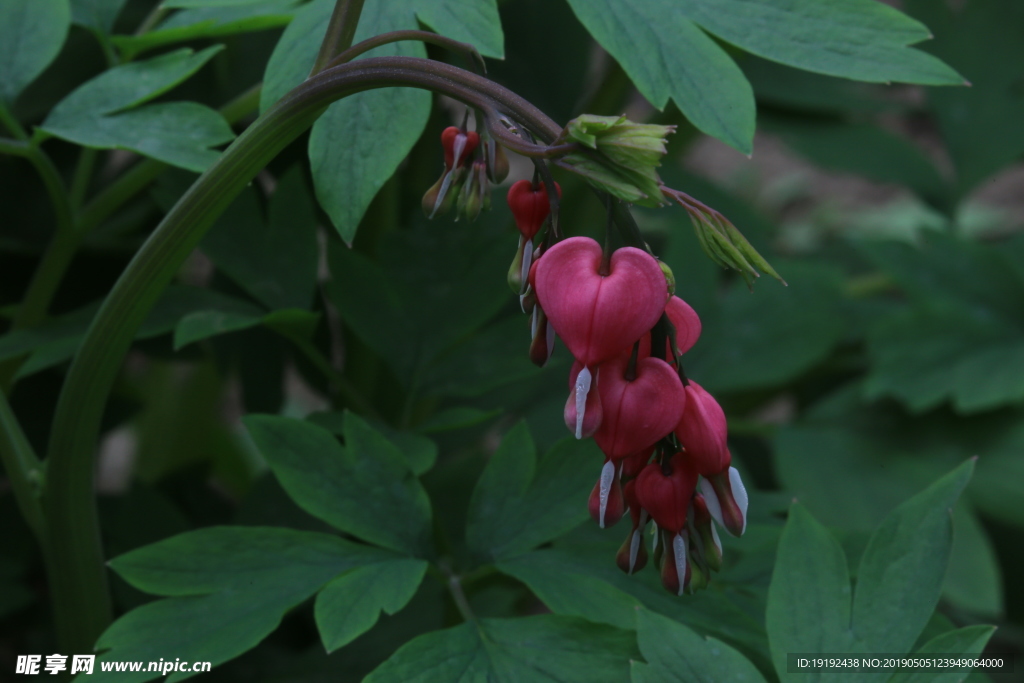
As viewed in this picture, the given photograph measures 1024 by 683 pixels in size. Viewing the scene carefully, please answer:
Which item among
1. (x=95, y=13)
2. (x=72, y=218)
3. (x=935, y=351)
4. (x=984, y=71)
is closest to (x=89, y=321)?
(x=72, y=218)

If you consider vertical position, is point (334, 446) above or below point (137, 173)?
below

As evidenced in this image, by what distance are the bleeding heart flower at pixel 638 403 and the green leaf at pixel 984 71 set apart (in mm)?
1355

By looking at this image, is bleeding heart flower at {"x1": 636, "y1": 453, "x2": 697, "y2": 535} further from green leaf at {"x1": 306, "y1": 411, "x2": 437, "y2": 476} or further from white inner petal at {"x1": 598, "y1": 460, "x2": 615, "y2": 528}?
green leaf at {"x1": 306, "y1": 411, "x2": 437, "y2": 476}

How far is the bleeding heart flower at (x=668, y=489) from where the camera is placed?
1.52 ft

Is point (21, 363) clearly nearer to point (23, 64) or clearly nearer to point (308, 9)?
point (23, 64)

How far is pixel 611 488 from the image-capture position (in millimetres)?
467

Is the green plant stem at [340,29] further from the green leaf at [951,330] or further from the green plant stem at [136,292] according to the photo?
the green leaf at [951,330]

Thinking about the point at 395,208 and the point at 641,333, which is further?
the point at 395,208

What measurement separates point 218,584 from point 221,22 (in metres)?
0.50

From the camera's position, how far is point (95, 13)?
0.83 metres

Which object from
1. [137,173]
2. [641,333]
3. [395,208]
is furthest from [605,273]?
[395,208]

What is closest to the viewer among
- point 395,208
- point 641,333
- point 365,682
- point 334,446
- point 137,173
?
point 641,333

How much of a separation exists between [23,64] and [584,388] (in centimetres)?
66

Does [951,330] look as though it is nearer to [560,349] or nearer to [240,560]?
[560,349]
